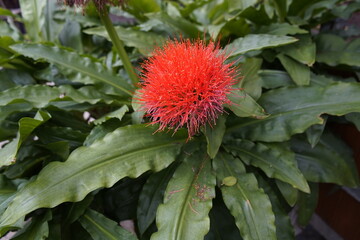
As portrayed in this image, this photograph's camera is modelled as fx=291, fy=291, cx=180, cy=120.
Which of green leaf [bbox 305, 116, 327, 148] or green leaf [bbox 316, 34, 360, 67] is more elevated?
green leaf [bbox 316, 34, 360, 67]

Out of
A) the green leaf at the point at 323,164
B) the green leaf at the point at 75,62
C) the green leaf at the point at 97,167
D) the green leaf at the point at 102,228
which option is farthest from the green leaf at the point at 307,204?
the green leaf at the point at 75,62

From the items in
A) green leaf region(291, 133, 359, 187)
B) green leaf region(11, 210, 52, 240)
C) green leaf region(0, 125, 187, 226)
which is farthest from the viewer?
green leaf region(291, 133, 359, 187)

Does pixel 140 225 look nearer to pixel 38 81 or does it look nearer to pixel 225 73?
pixel 225 73

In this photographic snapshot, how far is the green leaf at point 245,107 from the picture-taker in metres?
0.80

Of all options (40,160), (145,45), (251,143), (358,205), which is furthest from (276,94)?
(40,160)

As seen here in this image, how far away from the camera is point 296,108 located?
931 mm

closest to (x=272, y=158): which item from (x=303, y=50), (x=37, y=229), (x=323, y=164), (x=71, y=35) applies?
(x=323, y=164)

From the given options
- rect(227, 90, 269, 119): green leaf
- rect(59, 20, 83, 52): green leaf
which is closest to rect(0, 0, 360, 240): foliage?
rect(227, 90, 269, 119): green leaf

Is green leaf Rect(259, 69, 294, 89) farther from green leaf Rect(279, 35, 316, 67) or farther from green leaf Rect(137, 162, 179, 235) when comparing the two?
green leaf Rect(137, 162, 179, 235)

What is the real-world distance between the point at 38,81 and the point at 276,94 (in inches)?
40.6

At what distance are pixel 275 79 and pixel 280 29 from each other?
0.21 metres

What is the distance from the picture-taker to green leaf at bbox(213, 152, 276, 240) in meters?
0.76

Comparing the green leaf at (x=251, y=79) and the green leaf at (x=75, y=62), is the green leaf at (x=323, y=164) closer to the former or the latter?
the green leaf at (x=251, y=79)

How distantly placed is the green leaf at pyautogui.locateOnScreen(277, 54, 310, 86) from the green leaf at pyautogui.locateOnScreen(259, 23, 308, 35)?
90 mm
